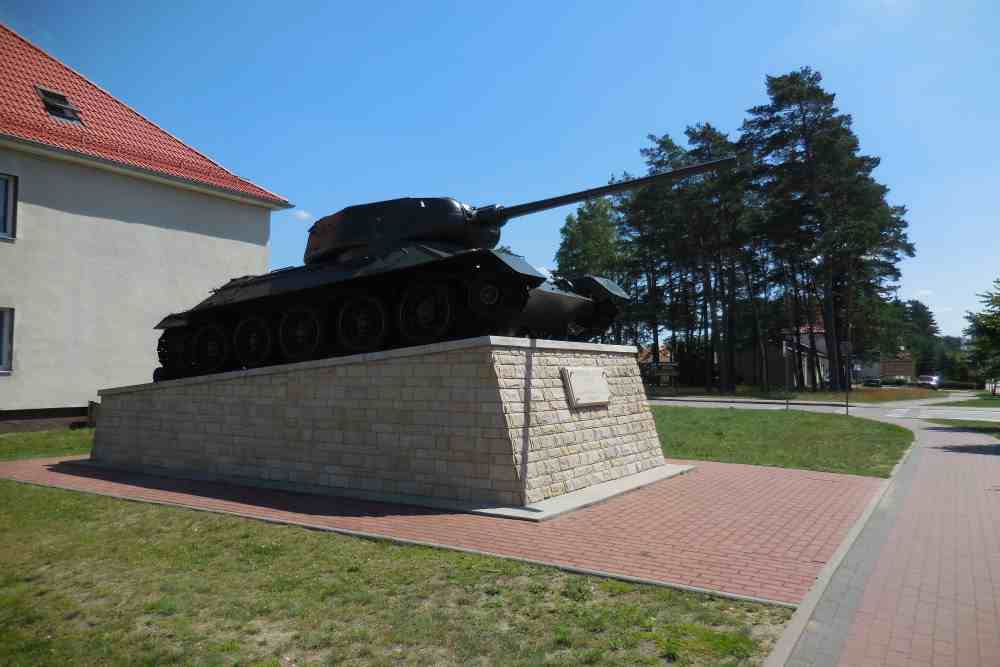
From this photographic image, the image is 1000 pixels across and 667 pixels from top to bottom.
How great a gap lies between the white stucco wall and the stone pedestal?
6.95 meters

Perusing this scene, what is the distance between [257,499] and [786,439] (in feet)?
39.9

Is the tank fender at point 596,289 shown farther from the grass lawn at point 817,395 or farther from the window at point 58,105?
the grass lawn at point 817,395

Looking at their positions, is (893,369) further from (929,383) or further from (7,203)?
(7,203)

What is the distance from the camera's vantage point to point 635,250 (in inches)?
1821

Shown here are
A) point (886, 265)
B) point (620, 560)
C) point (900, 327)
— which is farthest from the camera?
point (900, 327)

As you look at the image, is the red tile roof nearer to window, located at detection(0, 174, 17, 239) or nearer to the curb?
window, located at detection(0, 174, 17, 239)

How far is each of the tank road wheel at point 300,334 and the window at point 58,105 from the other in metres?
12.1

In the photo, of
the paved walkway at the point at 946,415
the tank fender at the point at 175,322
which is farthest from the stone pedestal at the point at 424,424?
the paved walkway at the point at 946,415

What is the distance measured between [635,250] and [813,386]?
14.2m

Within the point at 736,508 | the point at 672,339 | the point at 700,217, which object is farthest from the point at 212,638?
the point at 672,339

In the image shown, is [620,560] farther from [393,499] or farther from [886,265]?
[886,265]

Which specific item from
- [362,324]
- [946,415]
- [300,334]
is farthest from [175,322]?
[946,415]

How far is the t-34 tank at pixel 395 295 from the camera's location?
8.84 meters

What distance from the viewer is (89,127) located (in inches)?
723
